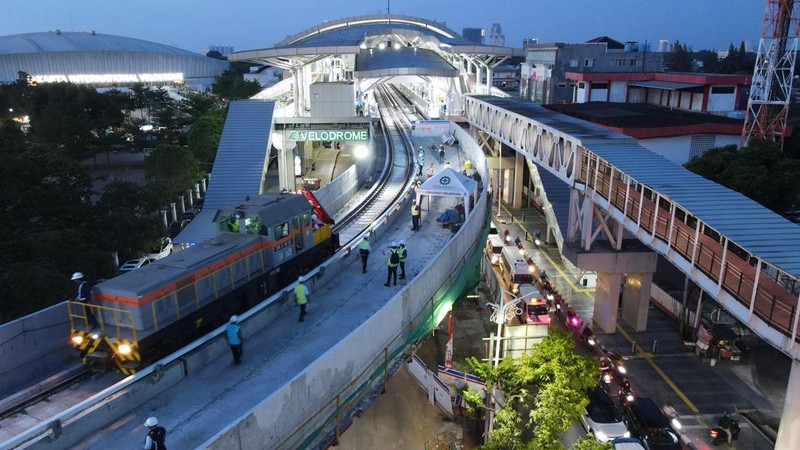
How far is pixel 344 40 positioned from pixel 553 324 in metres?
47.4

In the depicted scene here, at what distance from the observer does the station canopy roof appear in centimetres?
5006

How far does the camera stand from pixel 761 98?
A: 41.6 metres

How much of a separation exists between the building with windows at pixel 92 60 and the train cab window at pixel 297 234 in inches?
3953

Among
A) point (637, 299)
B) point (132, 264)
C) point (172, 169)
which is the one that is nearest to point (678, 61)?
point (637, 299)

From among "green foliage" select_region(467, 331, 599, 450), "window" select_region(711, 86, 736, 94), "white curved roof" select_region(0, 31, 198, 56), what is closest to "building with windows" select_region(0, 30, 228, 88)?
"white curved roof" select_region(0, 31, 198, 56)

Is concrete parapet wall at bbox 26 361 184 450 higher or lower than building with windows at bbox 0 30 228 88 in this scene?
lower

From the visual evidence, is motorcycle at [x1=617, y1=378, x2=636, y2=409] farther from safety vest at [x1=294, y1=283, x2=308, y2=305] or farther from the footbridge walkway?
safety vest at [x1=294, y1=283, x2=308, y2=305]

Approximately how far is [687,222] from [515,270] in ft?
29.1

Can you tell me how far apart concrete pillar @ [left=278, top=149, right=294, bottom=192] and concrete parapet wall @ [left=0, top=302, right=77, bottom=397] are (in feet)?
98.6

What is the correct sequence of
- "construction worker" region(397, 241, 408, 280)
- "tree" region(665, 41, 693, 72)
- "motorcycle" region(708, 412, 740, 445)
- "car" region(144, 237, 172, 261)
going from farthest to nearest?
1. "tree" region(665, 41, 693, 72)
2. "car" region(144, 237, 172, 261)
3. "construction worker" region(397, 241, 408, 280)
4. "motorcycle" region(708, 412, 740, 445)

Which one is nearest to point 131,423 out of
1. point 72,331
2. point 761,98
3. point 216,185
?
point 72,331

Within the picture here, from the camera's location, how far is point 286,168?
4634cm

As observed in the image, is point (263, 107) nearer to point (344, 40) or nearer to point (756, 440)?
point (344, 40)

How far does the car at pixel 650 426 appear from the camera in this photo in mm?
17922
